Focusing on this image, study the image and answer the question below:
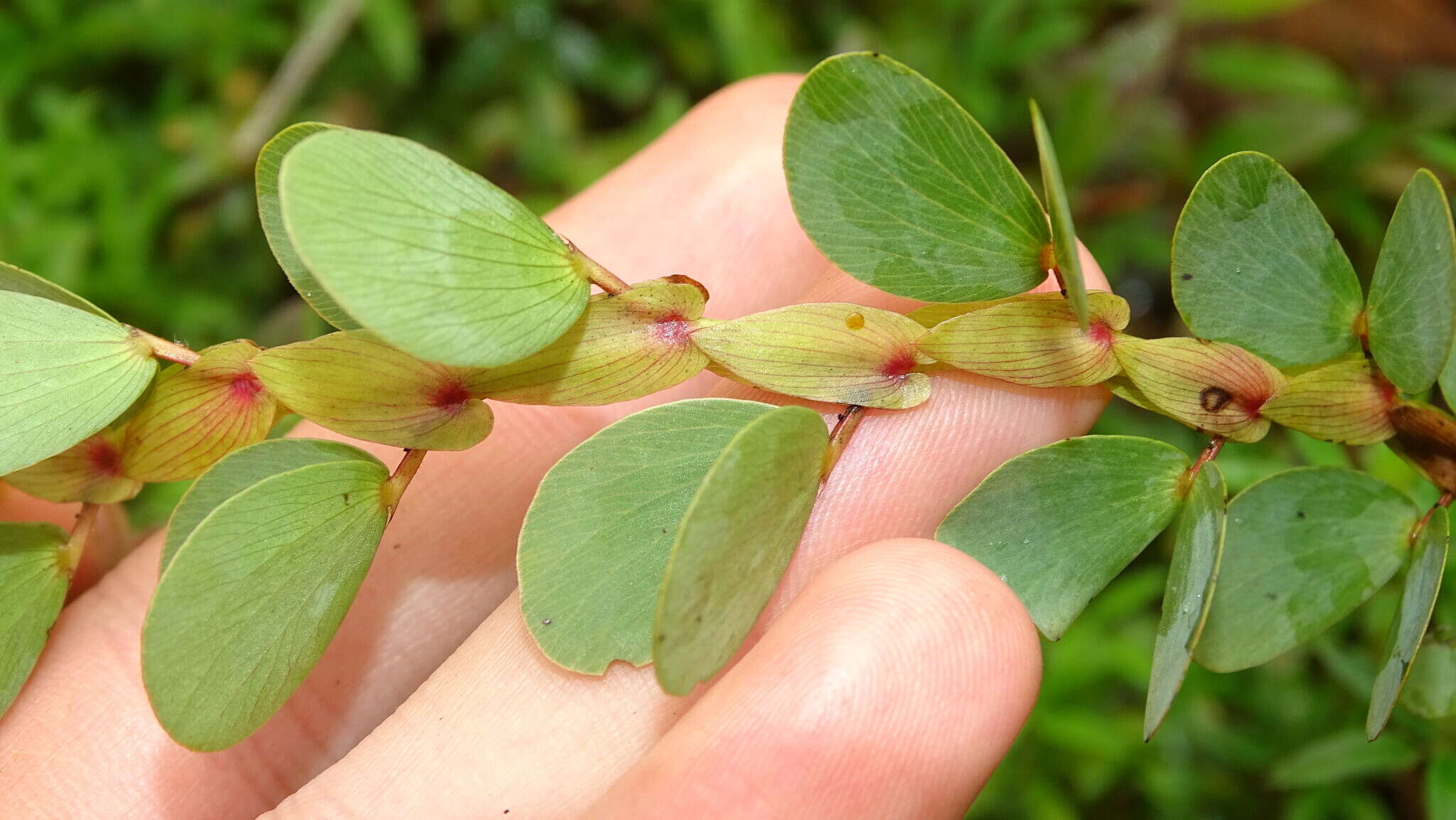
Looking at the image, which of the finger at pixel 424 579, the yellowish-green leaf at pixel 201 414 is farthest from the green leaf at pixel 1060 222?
the yellowish-green leaf at pixel 201 414

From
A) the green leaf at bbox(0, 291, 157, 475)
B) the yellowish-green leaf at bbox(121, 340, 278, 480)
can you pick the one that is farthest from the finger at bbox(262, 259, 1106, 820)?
the green leaf at bbox(0, 291, 157, 475)

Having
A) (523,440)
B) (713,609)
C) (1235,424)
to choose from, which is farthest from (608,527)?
(1235,424)

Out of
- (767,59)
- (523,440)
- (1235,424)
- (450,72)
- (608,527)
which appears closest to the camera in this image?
(608,527)

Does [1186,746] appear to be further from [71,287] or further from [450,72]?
[71,287]

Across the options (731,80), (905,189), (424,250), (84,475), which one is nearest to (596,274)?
(424,250)

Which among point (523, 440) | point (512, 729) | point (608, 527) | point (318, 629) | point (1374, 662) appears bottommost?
point (1374, 662)

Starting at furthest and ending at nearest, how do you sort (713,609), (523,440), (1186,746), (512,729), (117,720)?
(1186,746) → (523,440) → (117,720) → (512,729) → (713,609)

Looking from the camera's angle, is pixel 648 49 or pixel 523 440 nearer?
pixel 523 440

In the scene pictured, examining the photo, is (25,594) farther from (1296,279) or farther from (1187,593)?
(1296,279)

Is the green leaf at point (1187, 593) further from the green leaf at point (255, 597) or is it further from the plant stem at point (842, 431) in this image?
the green leaf at point (255, 597)
